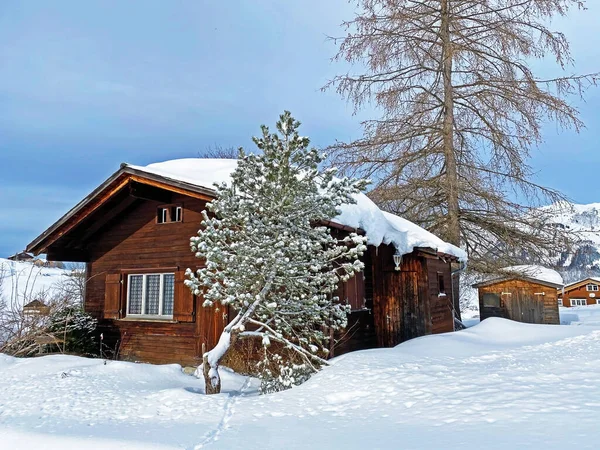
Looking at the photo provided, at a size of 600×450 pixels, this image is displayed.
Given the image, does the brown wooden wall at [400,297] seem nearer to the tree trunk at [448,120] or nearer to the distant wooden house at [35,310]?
the tree trunk at [448,120]

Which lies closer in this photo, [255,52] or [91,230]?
[91,230]

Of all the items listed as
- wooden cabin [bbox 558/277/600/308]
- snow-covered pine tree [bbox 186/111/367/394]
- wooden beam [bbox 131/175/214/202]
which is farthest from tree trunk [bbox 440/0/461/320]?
wooden cabin [bbox 558/277/600/308]

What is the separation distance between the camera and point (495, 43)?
54.5 ft

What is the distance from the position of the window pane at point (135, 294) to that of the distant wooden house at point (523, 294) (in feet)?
40.4

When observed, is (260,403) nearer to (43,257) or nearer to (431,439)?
(431,439)

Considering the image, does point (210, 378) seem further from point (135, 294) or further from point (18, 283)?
point (18, 283)

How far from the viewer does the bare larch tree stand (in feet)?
52.6

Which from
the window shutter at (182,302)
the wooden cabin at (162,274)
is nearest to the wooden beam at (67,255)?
the wooden cabin at (162,274)

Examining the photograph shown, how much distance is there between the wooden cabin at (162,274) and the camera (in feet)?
30.8

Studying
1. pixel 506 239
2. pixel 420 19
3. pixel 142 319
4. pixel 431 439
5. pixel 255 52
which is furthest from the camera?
pixel 420 19

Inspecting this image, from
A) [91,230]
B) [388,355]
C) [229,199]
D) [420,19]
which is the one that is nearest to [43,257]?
[91,230]

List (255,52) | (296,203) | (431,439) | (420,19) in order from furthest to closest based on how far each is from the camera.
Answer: (420,19) → (255,52) → (296,203) → (431,439)

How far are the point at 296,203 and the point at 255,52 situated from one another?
826 cm

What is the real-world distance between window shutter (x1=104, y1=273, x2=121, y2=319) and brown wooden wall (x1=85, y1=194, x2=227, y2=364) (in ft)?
0.29
